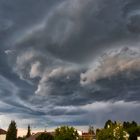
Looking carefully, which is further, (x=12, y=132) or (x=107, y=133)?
(x=12, y=132)

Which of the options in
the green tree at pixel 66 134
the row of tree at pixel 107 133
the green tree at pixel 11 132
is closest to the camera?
the row of tree at pixel 107 133

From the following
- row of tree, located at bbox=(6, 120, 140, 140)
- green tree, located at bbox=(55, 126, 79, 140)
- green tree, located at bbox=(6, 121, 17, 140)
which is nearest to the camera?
row of tree, located at bbox=(6, 120, 140, 140)

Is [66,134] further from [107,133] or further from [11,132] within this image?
[11,132]

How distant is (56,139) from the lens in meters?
117

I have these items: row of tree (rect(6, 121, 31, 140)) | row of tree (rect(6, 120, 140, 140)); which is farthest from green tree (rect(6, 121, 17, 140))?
row of tree (rect(6, 120, 140, 140))

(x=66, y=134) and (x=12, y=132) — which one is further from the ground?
(x=12, y=132)

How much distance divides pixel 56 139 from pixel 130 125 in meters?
47.2

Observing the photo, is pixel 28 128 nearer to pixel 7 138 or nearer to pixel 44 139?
pixel 7 138

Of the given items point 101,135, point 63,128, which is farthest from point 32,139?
point 101,135

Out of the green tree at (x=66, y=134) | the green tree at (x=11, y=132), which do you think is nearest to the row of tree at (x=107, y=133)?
the green tree at (x=66, y=134)

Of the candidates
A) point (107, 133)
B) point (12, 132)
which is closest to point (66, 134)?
point (107, 133)

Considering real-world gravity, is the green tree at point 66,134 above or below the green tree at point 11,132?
below

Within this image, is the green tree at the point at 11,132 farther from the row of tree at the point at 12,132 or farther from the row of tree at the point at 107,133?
the row of tree at the point at 107,133

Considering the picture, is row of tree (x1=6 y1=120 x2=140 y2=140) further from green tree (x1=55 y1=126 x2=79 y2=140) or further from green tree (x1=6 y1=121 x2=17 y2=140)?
green tree (x1=6 y1=121 x2=17 y2=140)
